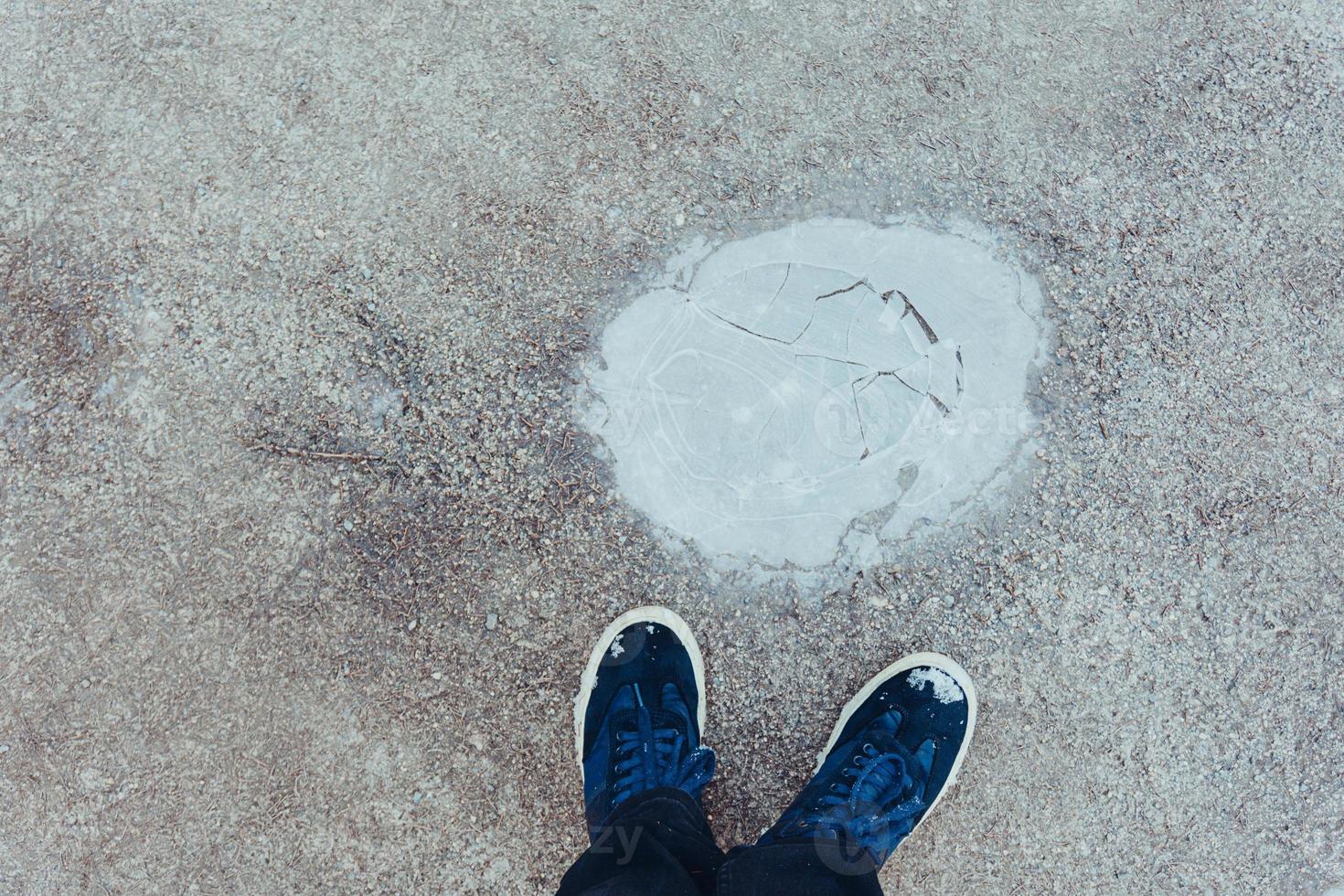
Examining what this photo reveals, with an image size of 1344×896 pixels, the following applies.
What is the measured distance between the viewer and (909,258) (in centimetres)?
213

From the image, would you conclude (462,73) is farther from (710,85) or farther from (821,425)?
(821,425)

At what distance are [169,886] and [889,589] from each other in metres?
2.32

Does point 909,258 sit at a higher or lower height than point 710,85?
lower

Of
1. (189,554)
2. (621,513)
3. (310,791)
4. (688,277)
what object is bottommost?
(310,791)

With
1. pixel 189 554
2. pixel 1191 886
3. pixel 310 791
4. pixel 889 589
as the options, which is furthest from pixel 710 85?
pixel 1191 886

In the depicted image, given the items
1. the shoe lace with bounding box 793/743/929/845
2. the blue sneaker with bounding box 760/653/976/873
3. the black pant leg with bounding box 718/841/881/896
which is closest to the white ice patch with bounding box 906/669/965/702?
the blue sneaker with bounding box 760/653/976/873

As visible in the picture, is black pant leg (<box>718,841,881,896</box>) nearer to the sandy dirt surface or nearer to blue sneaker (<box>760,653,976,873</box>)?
blue sneaker (<box>760,653,976,873</box>)

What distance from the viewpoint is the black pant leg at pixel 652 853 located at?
5.43 ft

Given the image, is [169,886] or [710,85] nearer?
[169,886]

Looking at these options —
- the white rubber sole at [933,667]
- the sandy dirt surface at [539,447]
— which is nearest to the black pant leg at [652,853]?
the sandy dirt surface at [539,447]

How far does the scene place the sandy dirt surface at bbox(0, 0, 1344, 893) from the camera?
1.99 meters

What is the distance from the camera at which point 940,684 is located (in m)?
2.01

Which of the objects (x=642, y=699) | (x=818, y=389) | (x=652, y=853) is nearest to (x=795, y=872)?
(x=652, y=853)

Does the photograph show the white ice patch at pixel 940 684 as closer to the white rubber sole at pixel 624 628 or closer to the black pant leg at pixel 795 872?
the black pant leg at pixel 795 872
